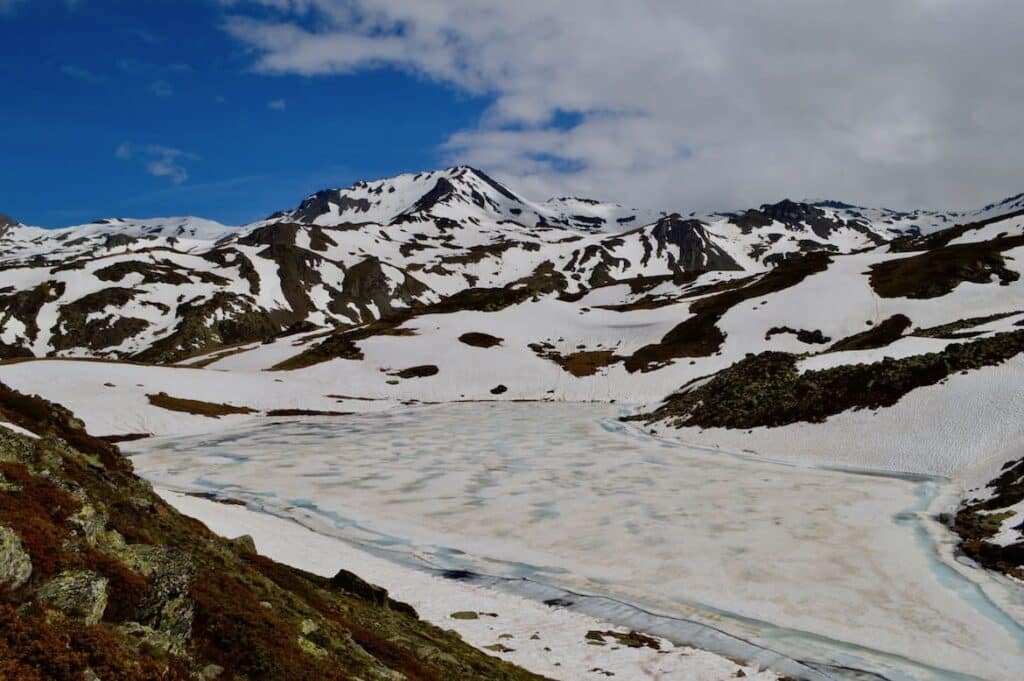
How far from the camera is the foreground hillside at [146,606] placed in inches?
286

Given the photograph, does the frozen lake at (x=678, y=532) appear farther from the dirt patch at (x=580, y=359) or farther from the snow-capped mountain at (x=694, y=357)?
the dirt patch at (x=580, y=359)

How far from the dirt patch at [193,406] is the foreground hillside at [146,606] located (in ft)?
198

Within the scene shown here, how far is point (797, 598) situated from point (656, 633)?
5.68 metres

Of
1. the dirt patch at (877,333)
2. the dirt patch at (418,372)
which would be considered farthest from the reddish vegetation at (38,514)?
the dirt patch at (418,372)

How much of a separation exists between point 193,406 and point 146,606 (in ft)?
234

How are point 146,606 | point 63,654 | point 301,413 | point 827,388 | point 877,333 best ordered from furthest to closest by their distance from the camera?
1. point 877,333
2. point 301,413
3. point 827,388
4. point 146,606
5. point 63,654

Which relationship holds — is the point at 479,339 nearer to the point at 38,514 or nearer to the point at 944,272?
the point at 944,272

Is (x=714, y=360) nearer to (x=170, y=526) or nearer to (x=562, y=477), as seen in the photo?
(x=562, y=477)

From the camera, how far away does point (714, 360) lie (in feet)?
326

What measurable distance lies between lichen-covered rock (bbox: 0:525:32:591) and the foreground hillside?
0.06 ft

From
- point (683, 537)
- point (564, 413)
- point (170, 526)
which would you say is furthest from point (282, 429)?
point (170, 526)

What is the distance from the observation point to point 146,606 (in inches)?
347

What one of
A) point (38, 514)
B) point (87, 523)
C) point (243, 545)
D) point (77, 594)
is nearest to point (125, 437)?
point (243, 545)

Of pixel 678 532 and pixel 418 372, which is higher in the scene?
pixel 418 372
